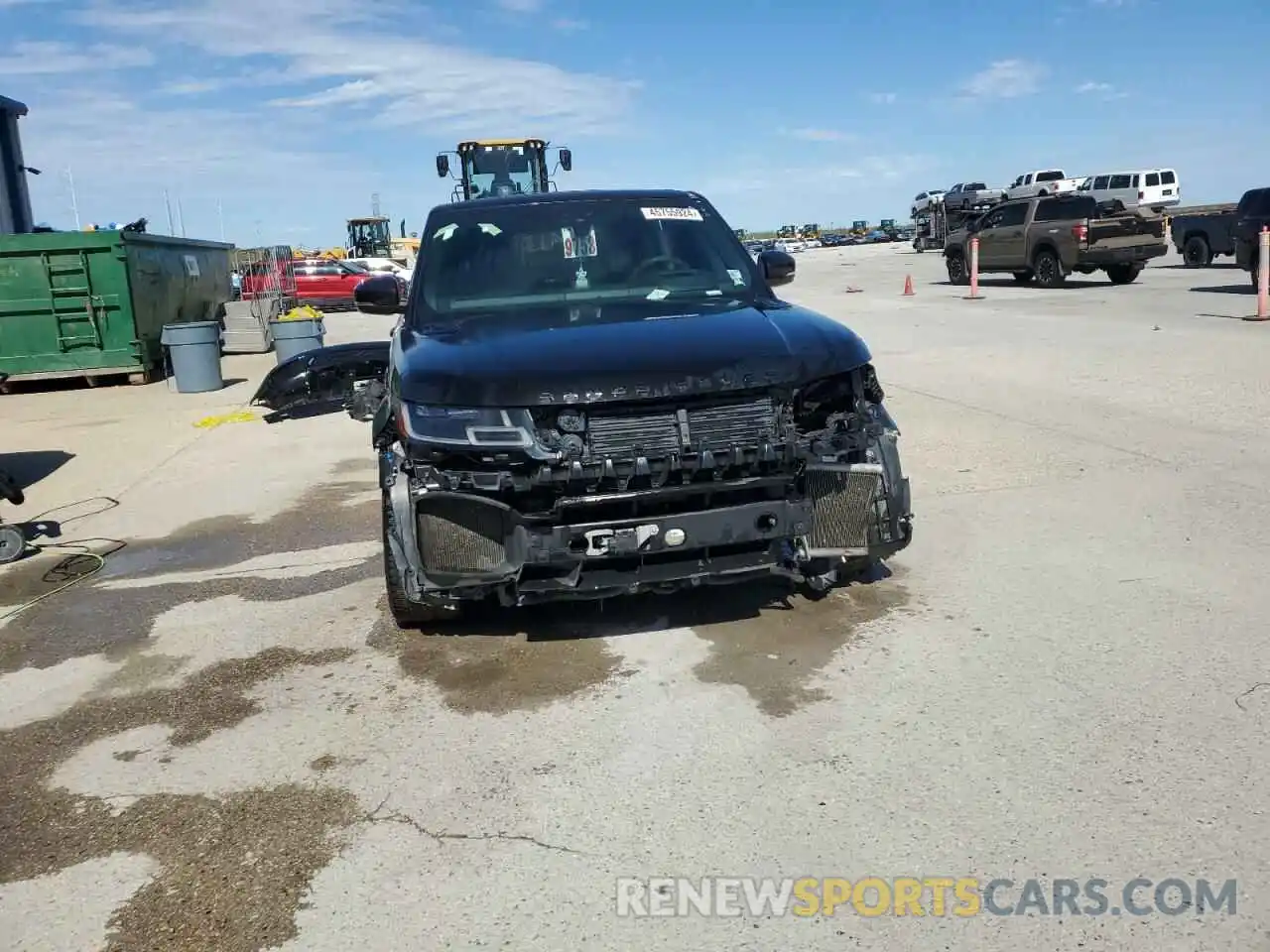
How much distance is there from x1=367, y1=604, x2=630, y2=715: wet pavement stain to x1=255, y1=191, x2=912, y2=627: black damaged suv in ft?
0.61

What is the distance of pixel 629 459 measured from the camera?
3.72 metres

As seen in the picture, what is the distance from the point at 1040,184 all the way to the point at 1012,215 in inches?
1148

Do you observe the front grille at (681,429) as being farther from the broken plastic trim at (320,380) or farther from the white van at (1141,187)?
the white van at (1141,187)

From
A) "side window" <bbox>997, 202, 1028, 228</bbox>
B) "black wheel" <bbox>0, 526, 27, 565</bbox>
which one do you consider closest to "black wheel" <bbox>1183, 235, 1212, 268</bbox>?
"side window" <bbox>997, 202, 1028, 228</bbox>

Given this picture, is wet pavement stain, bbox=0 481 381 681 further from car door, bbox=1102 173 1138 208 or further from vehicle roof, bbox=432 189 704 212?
car door, bbox=1102 173 1138 208

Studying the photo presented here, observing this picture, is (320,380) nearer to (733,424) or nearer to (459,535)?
(459,535)

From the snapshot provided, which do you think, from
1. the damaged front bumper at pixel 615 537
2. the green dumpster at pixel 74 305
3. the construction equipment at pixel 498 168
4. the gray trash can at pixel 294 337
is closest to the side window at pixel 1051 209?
the construction equipment at pixel 498 168

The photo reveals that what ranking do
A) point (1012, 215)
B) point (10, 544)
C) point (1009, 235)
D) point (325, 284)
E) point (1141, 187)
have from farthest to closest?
point (1141, 187) < point (325, 284) < point (1012, 215) < point (1009, 235) < point (10, 544)

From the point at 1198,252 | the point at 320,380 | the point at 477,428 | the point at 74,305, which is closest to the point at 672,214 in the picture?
the point at 477,428

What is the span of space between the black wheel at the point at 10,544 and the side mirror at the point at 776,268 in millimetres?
4539

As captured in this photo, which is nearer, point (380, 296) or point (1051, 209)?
point (380, 296)

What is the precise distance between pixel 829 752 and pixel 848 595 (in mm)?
1507

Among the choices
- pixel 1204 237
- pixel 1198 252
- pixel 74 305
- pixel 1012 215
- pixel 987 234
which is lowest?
pixel 1198 252

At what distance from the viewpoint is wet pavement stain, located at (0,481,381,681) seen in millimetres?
4836
